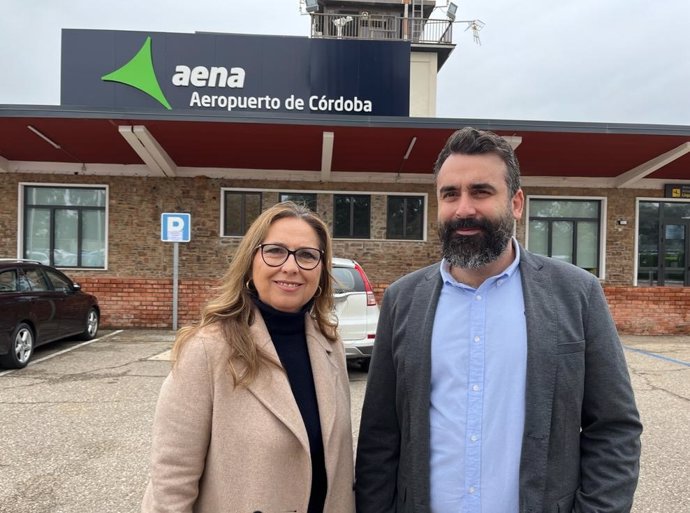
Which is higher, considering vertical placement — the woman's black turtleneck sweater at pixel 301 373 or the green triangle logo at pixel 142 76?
the green triangle logo at pixel 142 76

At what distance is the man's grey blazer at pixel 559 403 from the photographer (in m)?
1.50

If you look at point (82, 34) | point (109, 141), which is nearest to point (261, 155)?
point (109, 141)

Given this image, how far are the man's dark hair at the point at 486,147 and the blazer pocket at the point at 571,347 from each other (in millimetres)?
521

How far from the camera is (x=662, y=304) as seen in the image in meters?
11.5

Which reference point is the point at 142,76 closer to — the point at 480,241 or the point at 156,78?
the point at 156,78

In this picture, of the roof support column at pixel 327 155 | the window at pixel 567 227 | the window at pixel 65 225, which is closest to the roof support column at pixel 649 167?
the window at pixel 567 227

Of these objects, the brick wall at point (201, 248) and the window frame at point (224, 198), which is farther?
the window frame at point (224, 198)

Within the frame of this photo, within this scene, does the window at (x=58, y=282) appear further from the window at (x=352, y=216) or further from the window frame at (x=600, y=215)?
the window frame at (x=600, y=215)

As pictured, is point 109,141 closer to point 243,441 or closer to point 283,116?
point 283,116

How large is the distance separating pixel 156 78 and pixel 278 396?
13.7 meters

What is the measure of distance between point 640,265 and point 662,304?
224 cm

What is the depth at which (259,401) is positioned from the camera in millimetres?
1570

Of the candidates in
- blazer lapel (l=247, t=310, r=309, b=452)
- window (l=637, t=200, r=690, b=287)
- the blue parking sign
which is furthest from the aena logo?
blazer lapel (l=247, t=310, r=309, b=452)

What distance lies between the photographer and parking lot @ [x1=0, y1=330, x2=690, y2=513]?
346 cm
